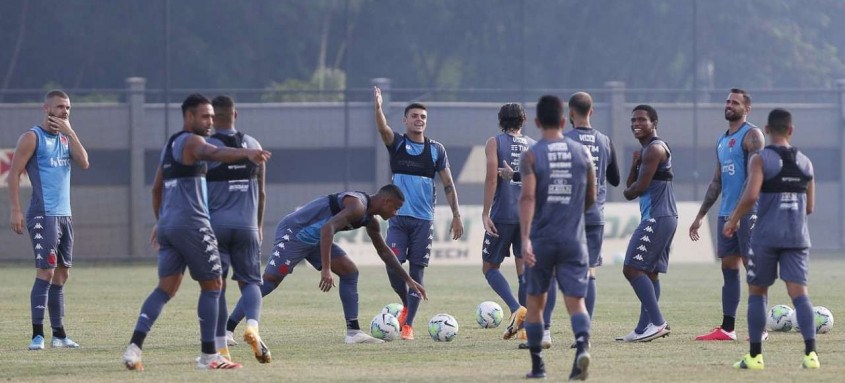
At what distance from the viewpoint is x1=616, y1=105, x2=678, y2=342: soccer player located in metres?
12.0

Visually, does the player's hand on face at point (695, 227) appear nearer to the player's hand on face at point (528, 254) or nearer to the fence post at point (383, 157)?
the player's hand on face at point (528, 254)

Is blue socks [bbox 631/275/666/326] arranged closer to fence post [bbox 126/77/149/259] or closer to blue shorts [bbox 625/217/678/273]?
blue shorts [bbox 625/217/678/273]

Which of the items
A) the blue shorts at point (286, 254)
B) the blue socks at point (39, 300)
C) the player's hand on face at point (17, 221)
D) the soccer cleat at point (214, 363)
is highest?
the player's hand on face at point (17, 221)

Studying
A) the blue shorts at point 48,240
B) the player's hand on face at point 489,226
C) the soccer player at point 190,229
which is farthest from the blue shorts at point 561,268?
the blue shorts at point 48,240

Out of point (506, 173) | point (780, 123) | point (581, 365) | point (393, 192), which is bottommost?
point (581, 365)

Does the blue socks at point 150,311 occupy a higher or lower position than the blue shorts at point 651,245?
lower

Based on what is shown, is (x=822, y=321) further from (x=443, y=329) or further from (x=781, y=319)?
(x=443, y=329)

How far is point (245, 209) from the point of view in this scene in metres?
10.2

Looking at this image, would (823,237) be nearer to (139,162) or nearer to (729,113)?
(139,162)

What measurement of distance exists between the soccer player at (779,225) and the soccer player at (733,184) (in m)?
1.93

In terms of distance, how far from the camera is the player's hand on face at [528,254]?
902 cm

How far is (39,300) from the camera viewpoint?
12008 millimetres

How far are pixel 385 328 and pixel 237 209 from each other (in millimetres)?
2553

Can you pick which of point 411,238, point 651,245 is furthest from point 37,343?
point 651,245
